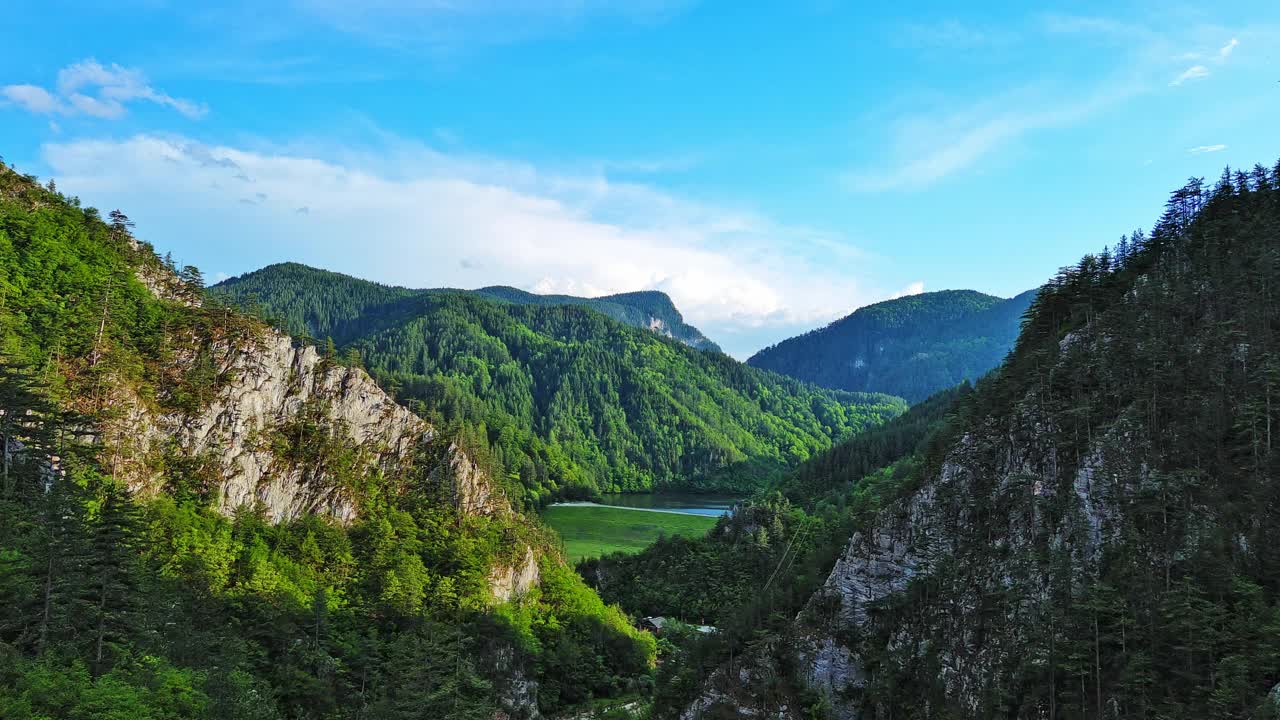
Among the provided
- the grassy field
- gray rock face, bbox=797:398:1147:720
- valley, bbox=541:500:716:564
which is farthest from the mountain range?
the grassy field

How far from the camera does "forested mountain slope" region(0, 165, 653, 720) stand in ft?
141

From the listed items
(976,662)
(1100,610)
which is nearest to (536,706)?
(976,662)

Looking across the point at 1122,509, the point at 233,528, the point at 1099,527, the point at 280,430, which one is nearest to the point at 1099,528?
the point at 1099,527

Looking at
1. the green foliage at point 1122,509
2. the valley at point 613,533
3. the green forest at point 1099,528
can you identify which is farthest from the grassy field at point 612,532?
the green foliage at point 1122,509

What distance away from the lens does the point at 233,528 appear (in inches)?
3086

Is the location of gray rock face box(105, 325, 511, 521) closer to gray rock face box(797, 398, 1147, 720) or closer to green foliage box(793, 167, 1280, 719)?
gray rock face box(797, 398, 1147, 720)

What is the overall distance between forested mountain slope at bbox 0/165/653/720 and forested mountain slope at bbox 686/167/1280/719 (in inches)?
1278

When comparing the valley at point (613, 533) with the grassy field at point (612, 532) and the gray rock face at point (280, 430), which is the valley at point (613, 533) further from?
the gray rock face at point (280, 430)

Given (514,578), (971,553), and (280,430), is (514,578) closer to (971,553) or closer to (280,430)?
(280,430)

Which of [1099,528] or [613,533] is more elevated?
[1099,528]

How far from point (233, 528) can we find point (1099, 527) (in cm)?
8127

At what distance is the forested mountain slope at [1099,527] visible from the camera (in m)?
42.5

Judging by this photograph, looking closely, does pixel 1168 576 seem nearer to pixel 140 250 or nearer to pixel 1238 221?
pixel 1238 221

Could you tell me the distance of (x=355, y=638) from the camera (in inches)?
3022
